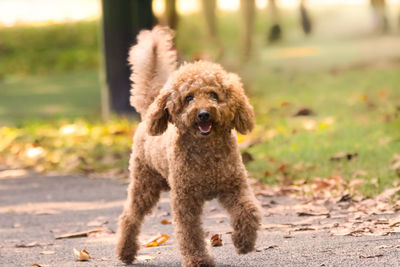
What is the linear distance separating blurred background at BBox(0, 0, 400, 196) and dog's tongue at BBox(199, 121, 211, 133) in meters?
2.76

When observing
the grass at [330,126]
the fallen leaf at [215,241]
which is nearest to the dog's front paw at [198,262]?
the fallen leaf at [215,241]

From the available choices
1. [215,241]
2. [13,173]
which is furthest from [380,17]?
[215,241]

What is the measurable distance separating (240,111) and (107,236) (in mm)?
2128

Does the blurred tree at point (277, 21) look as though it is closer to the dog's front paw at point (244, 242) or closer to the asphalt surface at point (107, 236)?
the asphalt surface at point (107, 236)

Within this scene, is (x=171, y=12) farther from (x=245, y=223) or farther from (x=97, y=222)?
(x=245, y=223)

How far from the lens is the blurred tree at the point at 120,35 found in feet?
45.1

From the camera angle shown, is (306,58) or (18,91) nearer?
(306,58)

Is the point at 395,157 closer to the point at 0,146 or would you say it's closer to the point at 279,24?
the point at 0,146

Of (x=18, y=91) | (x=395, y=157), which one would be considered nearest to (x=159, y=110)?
(x=395, y=157)

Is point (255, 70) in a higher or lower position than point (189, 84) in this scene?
lower

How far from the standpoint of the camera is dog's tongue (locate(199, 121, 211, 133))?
15.9 ft

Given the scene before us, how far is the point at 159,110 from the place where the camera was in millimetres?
5164

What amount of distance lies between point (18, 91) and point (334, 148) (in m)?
11.4

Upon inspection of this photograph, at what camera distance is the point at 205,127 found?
4.85 metres
